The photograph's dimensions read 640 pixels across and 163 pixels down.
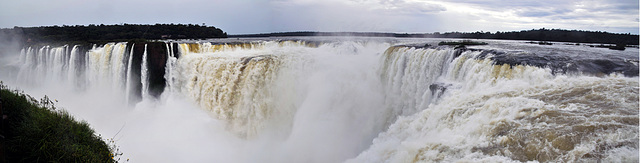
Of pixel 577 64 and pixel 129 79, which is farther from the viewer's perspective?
pixel 129 79

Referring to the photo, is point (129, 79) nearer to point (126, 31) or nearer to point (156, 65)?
point (156, 65)

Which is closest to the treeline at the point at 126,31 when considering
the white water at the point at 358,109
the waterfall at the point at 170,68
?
the white water at the point at 358,109

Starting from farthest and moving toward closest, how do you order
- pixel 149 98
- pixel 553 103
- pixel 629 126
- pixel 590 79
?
pixel 149 98 → pixel 590 79 → pixel 553 103 → pixel 629 126

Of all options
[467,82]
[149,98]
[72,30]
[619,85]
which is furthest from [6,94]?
[72,30]

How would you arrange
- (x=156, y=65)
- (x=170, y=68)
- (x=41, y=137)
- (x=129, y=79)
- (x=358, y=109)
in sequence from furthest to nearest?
1. (x=129, y=79)
2. (x=156, y=65)
3. (x=170, y=68)
4. (x=358, y=109)
5. (x=41, y=137)

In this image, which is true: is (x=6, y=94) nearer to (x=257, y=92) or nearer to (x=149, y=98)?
(x=257, y=92)

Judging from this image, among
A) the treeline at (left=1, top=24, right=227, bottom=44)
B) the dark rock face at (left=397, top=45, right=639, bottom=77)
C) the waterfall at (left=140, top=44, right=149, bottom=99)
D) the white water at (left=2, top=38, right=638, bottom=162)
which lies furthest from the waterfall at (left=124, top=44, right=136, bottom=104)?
the treeline at (left=1, top=24, right=227, bottom=44)

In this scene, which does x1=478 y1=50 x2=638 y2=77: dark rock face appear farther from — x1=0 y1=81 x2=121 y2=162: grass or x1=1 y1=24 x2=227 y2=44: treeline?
x1=1 y1=24 x2=227 y2=44: treeline

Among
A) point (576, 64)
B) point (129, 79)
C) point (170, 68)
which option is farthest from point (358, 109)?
point (129, 79)
